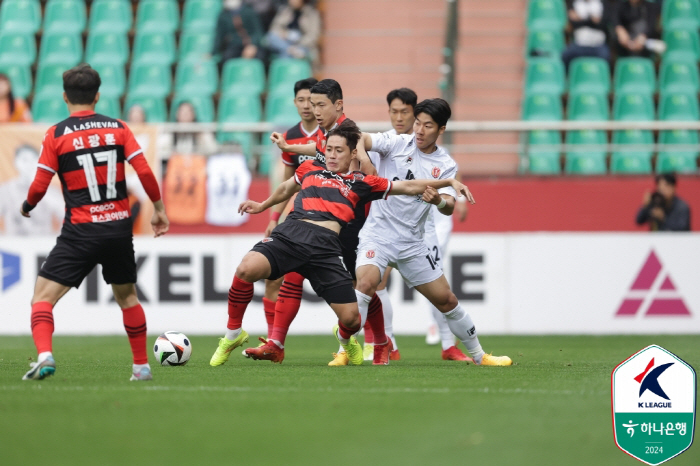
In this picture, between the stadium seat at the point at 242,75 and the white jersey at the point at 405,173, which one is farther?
the stadium seat at the point at 242,75

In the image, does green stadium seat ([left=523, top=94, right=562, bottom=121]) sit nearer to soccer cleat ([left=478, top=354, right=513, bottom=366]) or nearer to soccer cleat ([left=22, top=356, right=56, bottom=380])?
soccer cleat ([left=478, top=354, right=513, bottom=366])

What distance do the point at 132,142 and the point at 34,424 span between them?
7.15 ft

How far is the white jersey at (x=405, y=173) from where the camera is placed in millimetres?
8453

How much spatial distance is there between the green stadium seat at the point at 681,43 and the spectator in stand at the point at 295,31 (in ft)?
18.9

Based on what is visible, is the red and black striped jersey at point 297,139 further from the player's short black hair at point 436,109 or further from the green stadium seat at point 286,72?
the green stadium seat at point 286,72

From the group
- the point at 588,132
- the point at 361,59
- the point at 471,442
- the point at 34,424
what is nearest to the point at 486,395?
the point at 471,442

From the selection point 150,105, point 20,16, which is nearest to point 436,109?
point 150,105

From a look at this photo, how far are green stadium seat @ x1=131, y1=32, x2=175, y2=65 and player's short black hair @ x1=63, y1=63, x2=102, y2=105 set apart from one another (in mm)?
11401

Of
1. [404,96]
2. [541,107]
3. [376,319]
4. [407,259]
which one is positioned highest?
[404,96]

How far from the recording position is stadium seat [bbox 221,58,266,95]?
679 inches

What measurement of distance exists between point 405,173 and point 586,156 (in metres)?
7.73

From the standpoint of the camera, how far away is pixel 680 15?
17.7m

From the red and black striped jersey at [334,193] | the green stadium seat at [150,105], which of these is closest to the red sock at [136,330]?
the red and black striped jersey at [334,193]

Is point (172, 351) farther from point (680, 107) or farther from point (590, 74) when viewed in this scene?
point (680, 107)
